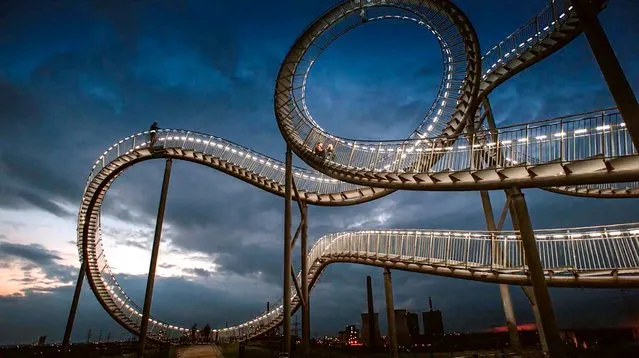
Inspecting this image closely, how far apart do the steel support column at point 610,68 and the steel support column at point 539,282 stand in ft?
15.5

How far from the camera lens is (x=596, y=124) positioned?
30.3ft

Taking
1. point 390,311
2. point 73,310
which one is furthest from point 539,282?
point 73,310

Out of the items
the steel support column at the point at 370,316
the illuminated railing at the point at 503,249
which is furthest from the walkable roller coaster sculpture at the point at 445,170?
the steel support column at the point at 370,316

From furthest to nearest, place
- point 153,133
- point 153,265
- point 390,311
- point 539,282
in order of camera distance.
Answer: point 153,133 < point 390,311 < point 153,265 < point 539,282

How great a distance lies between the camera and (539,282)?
387 inches

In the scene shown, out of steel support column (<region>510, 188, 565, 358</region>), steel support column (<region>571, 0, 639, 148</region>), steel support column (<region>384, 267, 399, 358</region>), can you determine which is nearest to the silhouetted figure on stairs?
steel support column (<region>384, 267, 399, 358</region>)

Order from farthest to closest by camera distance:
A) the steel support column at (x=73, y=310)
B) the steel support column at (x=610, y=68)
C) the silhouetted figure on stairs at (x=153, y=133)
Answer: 1. the silhouetted figure on stairs at (x=153, y=133)
2. the steel support column at (x=73, y=310)
3. the steel support column at (x=610, y=68)

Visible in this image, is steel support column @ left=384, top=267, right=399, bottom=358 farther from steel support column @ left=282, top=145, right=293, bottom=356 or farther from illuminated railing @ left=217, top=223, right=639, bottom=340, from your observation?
steel support column @ left=282, top=145, right=293, bottom=356

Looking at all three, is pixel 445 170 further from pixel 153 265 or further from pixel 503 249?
pixel 153 265

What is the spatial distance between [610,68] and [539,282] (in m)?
6.03

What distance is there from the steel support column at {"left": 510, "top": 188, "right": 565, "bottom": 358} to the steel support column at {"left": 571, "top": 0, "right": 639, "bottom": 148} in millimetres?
4710

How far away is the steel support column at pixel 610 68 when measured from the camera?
19.9 ft

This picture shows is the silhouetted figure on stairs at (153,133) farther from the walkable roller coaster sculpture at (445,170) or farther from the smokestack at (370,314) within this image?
the smokestack at (370,314)

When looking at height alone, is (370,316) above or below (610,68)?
below
